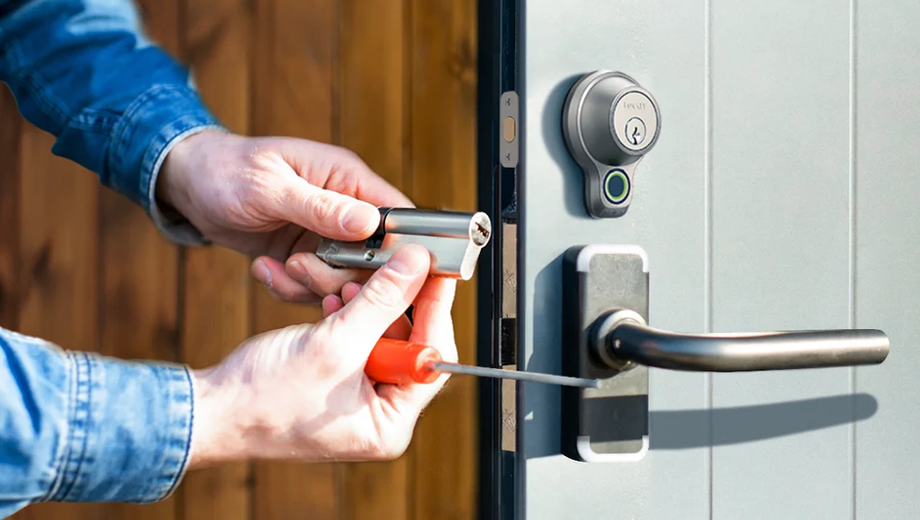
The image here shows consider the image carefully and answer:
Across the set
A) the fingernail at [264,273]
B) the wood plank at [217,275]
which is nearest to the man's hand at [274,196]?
the fingernail at [264,273]

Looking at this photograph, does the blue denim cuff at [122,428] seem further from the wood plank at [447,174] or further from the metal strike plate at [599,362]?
the wood plank at [447,174]

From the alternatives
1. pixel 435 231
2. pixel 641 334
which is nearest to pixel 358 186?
pixel 435 231

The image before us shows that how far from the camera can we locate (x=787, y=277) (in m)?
0.57

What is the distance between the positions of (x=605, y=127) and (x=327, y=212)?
19 cm

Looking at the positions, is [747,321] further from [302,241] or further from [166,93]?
[166,93]

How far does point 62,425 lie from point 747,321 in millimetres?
409

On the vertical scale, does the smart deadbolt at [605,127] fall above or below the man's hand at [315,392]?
above

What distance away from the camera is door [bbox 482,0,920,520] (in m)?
0.50

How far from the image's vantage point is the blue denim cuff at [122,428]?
45 centimetres

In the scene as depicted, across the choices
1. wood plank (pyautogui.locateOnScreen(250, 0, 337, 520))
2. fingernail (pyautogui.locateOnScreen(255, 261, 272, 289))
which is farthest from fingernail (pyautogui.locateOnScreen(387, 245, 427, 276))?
wood plank (pyautogui.locateOnScreen(250, 0, 337, 520))

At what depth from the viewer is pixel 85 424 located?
449 millimetres

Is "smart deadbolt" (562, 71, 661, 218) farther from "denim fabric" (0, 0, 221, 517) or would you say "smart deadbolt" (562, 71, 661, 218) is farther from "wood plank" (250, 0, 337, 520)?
"wood plank" (250, 0, 337, 520)

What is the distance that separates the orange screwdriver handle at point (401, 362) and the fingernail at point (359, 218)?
0.08 metres

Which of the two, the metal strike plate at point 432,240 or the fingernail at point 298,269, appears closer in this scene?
the metal strike plate at point 432,240
